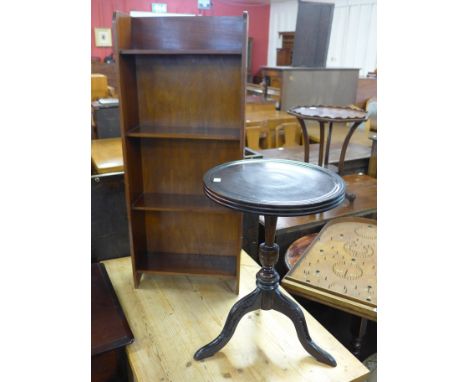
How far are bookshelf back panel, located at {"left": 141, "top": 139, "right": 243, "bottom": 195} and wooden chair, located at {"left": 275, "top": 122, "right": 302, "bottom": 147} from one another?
10.5 feet

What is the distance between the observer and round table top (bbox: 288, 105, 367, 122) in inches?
116

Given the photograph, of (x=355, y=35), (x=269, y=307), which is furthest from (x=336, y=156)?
(x=355, y=35)

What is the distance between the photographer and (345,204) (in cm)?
326

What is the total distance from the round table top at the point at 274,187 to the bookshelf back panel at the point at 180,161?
371 millimetres

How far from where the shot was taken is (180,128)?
1969 millimetres

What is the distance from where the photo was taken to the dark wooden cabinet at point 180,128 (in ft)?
5.96

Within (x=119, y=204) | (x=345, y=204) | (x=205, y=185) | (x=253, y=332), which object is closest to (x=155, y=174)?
(x=119, y=204)

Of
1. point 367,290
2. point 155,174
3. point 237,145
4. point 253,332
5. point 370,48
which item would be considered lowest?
point 253,332

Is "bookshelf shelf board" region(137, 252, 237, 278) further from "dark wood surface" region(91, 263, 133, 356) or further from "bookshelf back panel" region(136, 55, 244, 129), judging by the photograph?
"bookshelf back panel" region(136, 55, 244, 129)

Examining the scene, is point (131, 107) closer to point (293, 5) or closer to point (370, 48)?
point (370, 48)

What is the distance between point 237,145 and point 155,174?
50 centimetres

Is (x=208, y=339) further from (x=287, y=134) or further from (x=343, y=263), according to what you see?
(x=287, y=134)

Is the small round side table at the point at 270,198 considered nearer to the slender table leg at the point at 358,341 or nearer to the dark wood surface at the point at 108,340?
the dark wood surface at the point at 108,340
